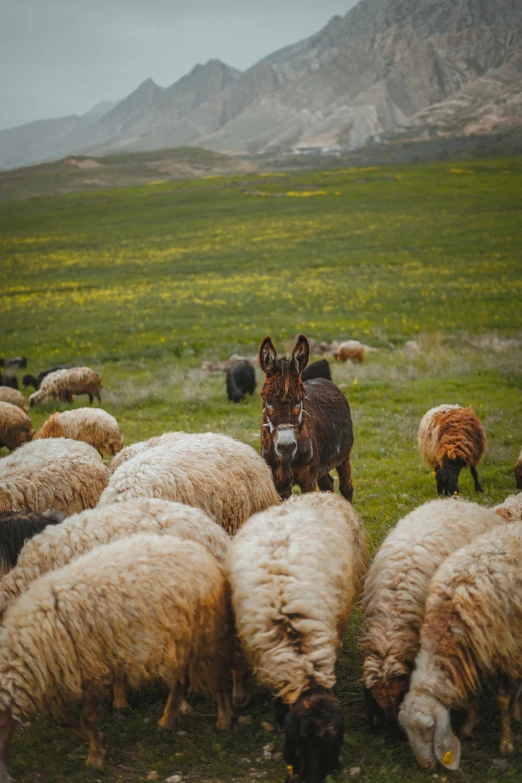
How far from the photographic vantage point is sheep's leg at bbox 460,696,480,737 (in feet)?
15.4

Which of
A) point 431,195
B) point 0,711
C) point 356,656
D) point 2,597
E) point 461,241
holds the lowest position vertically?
point 356,656

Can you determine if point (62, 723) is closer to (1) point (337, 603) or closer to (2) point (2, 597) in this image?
(2) point (2, 597)

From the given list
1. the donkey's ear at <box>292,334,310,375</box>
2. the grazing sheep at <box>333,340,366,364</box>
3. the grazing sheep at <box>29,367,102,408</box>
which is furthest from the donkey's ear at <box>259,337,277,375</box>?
the grazing sheep at <box>333,340,366,364</box>

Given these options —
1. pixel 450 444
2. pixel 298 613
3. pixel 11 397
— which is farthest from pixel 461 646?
pixel 11 397

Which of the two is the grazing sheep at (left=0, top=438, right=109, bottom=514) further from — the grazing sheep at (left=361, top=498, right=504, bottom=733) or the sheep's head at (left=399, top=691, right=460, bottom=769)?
the sheep's head at (left=399, top=691, right=460, bottom=769)

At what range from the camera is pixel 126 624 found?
4.46 metres

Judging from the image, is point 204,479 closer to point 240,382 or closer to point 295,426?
point 295,426

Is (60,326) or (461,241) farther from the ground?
(461,241)

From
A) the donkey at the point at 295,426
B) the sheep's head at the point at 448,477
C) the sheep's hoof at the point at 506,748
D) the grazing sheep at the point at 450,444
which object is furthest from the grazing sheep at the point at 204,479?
the grazing sheep at the point at 450,444

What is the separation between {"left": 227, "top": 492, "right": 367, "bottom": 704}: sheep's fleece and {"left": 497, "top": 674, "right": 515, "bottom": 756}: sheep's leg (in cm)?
122

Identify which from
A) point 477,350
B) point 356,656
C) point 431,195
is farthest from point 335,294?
point 431,195

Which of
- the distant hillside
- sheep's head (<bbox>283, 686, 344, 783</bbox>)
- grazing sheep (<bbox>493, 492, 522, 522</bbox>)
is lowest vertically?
sheep's head (<bbox>283, 686, 344, 783</bbox>)

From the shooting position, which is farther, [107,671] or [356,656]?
[356,656]

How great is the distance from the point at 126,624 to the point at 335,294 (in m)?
29.6
